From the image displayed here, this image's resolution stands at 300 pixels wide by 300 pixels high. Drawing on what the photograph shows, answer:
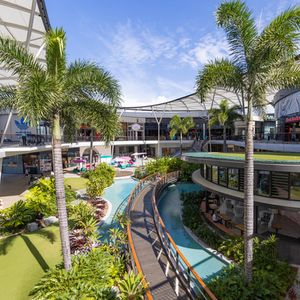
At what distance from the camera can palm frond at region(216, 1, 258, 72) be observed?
24.7ft

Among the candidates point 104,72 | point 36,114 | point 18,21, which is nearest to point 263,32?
point 104,72

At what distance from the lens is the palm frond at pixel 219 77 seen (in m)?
8.32

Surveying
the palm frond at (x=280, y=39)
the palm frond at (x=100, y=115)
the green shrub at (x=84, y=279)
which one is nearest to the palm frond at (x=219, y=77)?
the palm frond at (x=280, y=39)

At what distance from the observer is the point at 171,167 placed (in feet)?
98.6

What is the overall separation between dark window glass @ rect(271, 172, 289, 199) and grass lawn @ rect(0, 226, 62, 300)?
11.2 meters

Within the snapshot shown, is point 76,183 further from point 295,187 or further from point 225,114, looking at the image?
point 225,114

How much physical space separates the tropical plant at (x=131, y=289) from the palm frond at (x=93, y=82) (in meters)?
6.37

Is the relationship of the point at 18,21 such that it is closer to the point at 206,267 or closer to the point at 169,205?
the point at 169,205

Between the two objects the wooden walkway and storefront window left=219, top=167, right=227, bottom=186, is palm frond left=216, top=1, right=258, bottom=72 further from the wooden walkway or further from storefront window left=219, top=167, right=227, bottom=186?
the wooden walkway

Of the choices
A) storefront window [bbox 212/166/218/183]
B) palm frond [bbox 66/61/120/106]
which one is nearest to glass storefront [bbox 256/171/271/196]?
storefront window [bbox 212/166/218/183]

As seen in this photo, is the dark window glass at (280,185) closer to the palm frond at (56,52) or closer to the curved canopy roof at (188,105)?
the palm frond at (56,52)

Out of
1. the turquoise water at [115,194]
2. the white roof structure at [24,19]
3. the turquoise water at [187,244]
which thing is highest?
the white roof structure at [24,19]

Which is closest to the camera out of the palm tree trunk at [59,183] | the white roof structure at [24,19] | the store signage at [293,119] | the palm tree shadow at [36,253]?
the palm tree trunk at [59,183]

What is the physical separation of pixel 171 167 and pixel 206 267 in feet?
64.3
